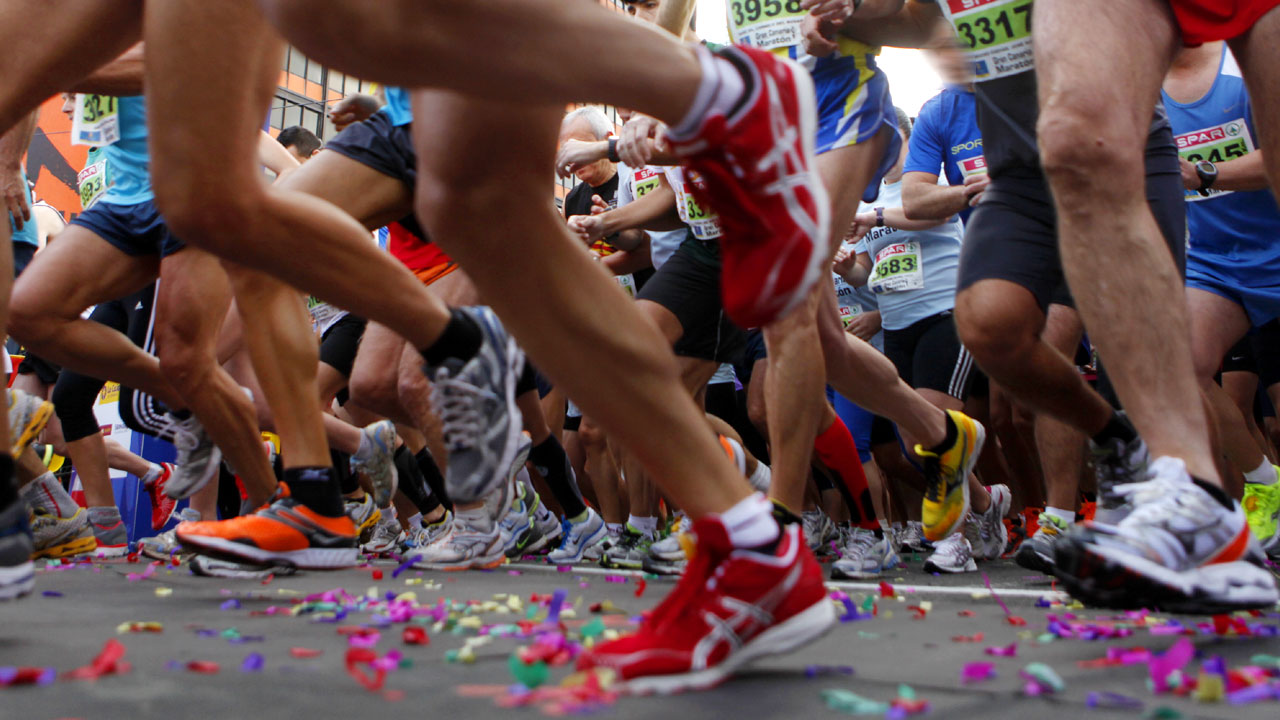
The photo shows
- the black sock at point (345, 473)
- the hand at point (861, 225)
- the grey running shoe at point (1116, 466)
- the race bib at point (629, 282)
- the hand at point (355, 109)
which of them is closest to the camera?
the grey running shoe at point (1116, 466)

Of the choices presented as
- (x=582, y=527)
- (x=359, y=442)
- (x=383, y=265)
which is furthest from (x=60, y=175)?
(x=383, y=265)

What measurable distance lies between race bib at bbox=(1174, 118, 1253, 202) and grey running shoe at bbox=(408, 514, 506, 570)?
2.86 metres

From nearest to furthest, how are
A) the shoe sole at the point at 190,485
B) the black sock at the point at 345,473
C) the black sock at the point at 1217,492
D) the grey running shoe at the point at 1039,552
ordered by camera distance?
the black sock at the point at 1217,492
the grey running shoe at the point at 1039,552
the shoe sole at the point at 190,485
the black sock at the point at 345,473

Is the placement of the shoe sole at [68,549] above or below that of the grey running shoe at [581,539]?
above

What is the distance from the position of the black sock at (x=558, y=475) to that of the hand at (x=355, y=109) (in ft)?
4.96

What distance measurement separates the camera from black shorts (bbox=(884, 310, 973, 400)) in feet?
15.3

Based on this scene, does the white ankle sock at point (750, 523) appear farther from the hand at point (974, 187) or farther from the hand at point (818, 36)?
the hand at point (974, 187)

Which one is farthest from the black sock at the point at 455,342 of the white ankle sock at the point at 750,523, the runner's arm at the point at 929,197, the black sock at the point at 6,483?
the runner's arm at the point at 929,197

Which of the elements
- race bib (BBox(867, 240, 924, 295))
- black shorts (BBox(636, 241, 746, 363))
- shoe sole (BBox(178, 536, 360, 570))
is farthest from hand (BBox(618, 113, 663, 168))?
race bib (BBox(867, 240, 924, 295))

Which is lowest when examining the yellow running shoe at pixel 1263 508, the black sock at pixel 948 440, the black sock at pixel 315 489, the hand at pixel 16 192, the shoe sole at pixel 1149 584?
the yellow running shoe at pixel 1263 508

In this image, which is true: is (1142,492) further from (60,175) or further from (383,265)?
→ (60,175)

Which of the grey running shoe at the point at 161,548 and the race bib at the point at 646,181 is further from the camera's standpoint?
the race bib at the point at 646,181

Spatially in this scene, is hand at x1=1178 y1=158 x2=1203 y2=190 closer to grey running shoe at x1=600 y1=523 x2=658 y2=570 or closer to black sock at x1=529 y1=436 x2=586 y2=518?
grey running shoe at x1=600 y1=523 x2=658 y2=570

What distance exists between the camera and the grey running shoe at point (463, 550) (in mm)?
3297
